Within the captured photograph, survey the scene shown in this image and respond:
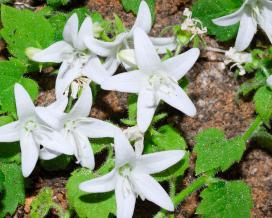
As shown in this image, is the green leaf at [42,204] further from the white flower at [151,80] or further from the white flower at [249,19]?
the white flower at [249,19]

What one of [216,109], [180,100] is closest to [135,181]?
[180,100]

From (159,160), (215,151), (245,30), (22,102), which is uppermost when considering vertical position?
(245,30)

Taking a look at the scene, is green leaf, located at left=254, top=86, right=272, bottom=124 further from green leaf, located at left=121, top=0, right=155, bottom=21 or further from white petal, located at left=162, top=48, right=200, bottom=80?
green leaf, located at left=121, top=0, right=155, bottom=21

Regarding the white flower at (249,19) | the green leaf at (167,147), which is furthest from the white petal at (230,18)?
the green leaf at (167,147)

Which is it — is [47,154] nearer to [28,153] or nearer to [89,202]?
[28,153]

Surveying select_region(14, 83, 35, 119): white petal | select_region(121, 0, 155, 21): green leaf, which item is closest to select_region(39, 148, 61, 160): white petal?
select_region(14, 83, 35, 119): white petal
